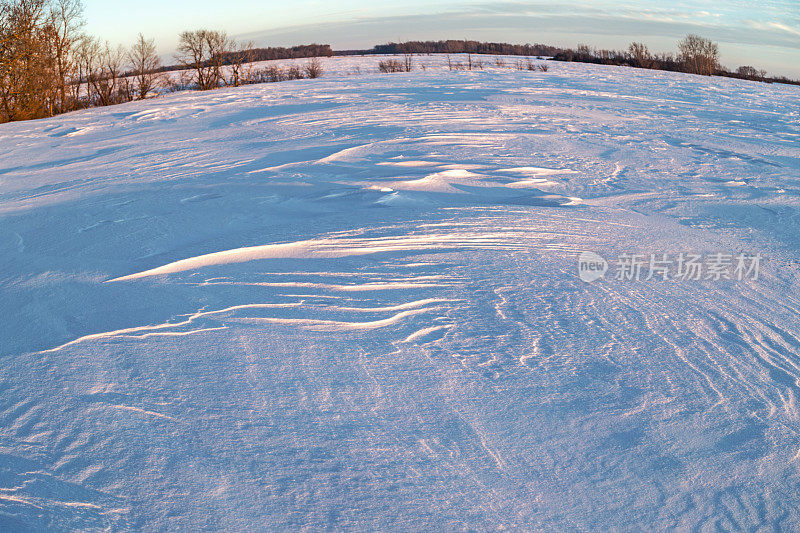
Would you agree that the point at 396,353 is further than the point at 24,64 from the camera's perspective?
No

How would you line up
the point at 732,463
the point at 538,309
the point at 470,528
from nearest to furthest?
1. the point at 470,528
2. the point at 732,463
3. the point at 538,309

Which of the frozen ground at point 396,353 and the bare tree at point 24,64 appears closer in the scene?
the frozen ground at point 396,353

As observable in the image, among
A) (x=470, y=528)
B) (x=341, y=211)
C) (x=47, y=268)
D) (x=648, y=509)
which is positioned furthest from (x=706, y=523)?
(x=47, y=268)

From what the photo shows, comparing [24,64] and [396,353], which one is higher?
[24,64]

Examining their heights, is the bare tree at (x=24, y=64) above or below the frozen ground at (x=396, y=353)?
above

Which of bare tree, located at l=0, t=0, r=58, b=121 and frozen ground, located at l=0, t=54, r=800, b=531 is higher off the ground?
bare tree, located at l=0, t=0, r=58, b=121

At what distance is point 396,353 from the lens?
8.02 ft

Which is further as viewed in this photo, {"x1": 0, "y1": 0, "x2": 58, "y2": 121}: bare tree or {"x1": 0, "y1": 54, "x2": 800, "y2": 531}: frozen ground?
{"x1": 0, "y1": 0, "x2": 58, "y2": 121}: bare tree

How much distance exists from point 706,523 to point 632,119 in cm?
834

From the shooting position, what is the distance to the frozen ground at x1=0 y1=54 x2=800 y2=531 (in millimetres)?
1699

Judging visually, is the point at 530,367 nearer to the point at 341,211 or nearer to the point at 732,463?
the point at 732,463

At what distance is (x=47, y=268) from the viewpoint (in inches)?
135

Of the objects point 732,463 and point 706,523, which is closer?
point 706,523

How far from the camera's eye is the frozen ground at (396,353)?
1.70m
